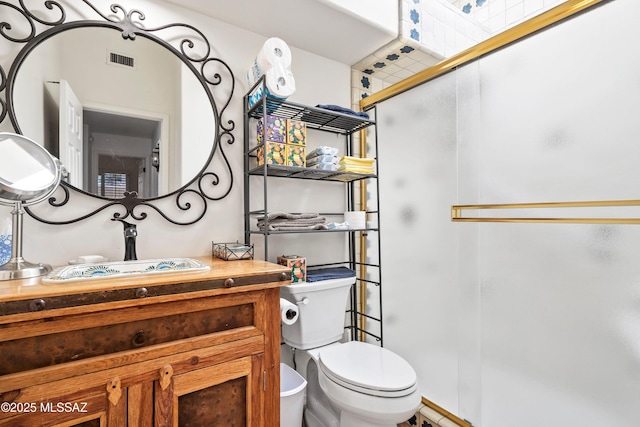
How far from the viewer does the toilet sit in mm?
1169

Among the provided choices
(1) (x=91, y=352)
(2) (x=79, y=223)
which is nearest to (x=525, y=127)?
(1) (x=91, y=352)

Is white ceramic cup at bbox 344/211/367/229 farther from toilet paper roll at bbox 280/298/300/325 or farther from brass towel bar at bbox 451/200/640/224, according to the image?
toilet paper roll at bbox 280/298/300/325

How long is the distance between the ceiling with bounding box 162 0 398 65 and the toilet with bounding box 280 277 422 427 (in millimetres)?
1341

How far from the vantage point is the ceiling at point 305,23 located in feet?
4.64

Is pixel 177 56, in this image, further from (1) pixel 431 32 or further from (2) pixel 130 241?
(1) pixel 431 32

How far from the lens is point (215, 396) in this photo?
96 centimetres

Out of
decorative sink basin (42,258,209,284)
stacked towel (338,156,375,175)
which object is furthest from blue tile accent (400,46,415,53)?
decorative sink basin (42,258,209,284)

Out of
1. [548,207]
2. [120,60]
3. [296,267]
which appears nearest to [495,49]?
[548,207]

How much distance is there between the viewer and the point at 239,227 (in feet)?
5.16

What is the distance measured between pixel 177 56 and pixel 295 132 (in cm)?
65

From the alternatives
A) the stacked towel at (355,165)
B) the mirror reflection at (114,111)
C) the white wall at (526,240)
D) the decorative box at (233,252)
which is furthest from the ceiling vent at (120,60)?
the white wall at (526,240)

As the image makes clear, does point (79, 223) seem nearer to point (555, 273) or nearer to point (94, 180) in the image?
point (94, 180)

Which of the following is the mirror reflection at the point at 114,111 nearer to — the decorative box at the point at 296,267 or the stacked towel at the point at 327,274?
the decorative box at the point at 296,267

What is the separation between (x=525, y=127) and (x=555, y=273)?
678 mm
